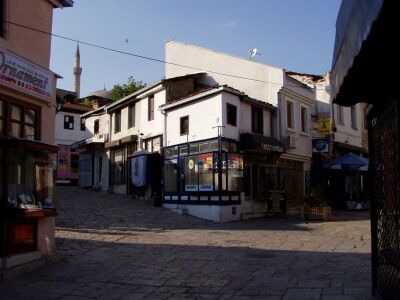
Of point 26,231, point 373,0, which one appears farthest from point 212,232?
point 373,0

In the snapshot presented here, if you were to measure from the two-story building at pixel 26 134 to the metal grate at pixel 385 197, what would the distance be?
5.65 m

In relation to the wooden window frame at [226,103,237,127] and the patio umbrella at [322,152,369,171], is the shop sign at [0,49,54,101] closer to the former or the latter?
the wooden window frame at [226,103,237,127]

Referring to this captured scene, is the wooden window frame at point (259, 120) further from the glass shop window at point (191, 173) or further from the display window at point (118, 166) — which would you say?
the display window at point (118, 166)

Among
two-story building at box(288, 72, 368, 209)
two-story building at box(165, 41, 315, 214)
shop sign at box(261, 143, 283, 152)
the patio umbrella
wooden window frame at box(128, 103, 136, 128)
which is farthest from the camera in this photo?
wooden window frame at box(128, 103, 136, 128)

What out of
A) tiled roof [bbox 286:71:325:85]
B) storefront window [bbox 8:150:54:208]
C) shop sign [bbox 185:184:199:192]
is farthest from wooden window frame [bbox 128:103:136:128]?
storefront window [bbox 8:150:54:208]

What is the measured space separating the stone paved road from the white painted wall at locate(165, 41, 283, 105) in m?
8.30

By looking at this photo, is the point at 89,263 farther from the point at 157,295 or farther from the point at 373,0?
the point at 373,0

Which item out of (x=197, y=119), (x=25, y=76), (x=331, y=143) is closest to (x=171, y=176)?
(x=197, y=119)

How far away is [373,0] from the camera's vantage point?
8.21 ft

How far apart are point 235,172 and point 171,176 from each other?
324 cm

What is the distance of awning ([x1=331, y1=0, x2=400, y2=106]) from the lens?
2.58m

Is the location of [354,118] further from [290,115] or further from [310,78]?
[290,115]

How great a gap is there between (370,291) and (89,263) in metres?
5.23

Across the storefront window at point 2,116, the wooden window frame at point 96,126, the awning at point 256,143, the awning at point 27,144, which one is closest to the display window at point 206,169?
the awning at point 256,143
